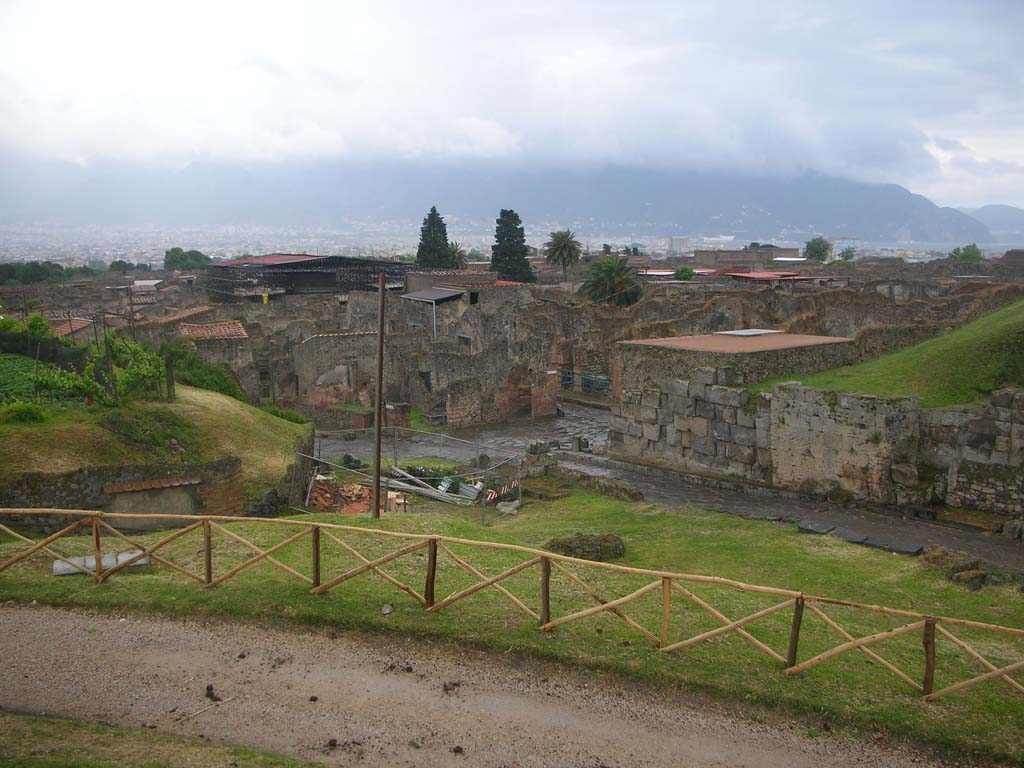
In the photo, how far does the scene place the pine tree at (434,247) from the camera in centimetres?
7238

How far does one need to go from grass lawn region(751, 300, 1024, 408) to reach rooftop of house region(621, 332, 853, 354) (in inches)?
75.5

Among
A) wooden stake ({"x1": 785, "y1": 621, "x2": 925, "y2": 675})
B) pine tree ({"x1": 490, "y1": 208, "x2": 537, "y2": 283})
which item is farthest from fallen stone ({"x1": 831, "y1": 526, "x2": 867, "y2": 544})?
pine tree ({"x1": 490, "y1": 208, "x2": 537, "y2": 283})

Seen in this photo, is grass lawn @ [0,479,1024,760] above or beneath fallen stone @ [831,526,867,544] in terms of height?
above

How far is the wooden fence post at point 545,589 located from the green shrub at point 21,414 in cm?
1136

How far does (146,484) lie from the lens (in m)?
14.1

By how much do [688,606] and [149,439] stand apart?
11760mm

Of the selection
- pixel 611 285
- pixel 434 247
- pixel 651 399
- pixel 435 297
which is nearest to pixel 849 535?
pixel 651 399

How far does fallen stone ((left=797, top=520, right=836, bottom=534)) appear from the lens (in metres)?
14.1

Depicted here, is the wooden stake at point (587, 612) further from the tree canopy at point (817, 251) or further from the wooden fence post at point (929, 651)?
the tree canopy at point (817, 251)

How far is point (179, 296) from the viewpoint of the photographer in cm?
6141

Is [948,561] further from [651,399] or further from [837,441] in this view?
[651,399]

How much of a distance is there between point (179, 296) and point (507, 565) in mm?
57327

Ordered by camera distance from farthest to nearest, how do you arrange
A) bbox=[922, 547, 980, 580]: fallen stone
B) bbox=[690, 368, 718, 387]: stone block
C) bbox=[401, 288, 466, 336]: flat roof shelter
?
bbox=[401, 288, 466, 336]: flat roof shelter, bbox=[690, 368, 718, 387]: stone block, bbox=[922, 547, 980, 580]: fallen stone

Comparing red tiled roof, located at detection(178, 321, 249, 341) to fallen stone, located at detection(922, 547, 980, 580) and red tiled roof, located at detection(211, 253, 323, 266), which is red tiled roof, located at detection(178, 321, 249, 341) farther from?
red tiled roof, located at detection(211, 253, 323, 266)
